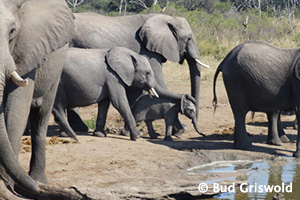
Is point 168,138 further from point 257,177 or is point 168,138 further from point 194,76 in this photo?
point 257,177

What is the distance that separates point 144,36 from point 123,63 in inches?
52.2

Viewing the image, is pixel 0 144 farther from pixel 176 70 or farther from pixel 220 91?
pixel 176 70

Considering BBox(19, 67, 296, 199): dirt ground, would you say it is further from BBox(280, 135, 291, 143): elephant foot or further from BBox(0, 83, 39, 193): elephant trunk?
BBox(0, 83, 39, 193): elephant trunk

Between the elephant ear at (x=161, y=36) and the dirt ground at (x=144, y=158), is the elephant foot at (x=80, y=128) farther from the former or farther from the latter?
the elephant ear at (x=161, y=36)

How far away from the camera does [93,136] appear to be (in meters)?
8.73

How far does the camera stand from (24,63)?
4.75 metres

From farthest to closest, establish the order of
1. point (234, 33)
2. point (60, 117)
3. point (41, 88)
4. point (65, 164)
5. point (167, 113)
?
point (234, 33) → point (167, 113) → point (60, 117) → point (65, 164) → point (41, 88)

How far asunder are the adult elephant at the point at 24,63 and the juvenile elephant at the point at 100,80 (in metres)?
3.03

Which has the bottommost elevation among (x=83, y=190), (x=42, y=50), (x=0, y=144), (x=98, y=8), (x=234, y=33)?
(x=98, y=8)

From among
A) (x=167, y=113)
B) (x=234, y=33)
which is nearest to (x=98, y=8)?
(x=234, y=33)

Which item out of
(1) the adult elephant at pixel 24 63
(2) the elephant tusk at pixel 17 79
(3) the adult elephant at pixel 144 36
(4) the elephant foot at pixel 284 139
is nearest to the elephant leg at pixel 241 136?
(4) the elephant foot at pixel 284 139

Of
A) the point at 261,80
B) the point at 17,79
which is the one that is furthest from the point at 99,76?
the point at 17,79

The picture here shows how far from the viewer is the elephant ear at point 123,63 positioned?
28.8ft

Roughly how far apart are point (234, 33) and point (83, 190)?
52.9 feet
